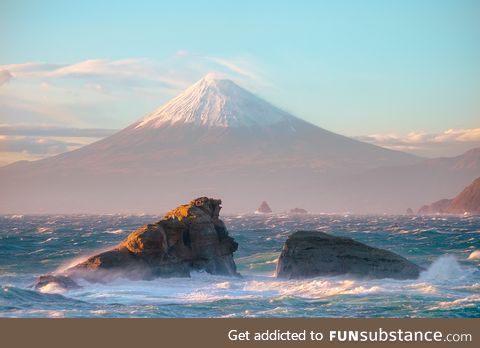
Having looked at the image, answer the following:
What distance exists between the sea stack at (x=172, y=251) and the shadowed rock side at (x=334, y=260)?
10.9ft

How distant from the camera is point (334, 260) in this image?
41.2m

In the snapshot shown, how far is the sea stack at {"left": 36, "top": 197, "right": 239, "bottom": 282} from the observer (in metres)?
38.9

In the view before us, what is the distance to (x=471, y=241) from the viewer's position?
71.0 m

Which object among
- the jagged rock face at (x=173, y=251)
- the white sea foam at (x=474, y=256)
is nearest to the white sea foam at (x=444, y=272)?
the white sea foam at (x=474, y=256)

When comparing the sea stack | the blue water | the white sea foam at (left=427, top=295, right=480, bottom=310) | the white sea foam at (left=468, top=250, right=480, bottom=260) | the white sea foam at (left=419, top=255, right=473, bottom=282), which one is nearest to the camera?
the blue water

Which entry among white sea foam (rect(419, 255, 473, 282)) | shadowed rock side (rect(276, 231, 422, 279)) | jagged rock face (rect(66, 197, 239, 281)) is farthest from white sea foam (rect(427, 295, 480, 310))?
jagged rock face (rect(66, 197, 239, 281))

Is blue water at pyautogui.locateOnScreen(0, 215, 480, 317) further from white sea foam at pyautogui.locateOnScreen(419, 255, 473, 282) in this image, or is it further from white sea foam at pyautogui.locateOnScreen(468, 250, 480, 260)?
white sea foam at pyautogui.locateOnScreen(468, 250, 480, 260)

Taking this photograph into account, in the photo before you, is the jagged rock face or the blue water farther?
the jagged rock face

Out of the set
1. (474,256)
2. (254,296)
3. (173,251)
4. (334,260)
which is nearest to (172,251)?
(173,251)

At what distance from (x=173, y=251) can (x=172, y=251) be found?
55 mm

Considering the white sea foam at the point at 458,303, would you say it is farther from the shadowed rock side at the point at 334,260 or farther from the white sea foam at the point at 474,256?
the white sea foam at the point at 474,256

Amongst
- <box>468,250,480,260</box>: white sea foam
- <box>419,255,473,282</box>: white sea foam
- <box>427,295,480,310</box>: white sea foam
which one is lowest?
<box>468,250,480,260</box>: white sea foam

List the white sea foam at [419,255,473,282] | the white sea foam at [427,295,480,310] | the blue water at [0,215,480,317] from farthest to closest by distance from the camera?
the white sea foam at [419,255,473,282]
the white sea foam at [427,295,480,310]
the blue water at [0,215,480,317]
